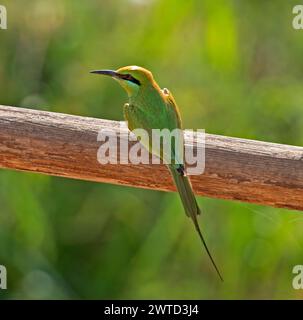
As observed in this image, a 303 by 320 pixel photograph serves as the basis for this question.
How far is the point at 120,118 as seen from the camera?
13.3 ft

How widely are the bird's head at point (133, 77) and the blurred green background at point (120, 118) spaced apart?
1.27m

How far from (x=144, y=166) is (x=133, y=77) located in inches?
14.1

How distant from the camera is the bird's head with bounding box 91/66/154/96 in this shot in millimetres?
2594

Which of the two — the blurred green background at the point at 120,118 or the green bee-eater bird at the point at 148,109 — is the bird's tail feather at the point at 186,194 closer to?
the green bee-eater bird at the point at 148,109

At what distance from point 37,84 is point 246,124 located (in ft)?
3.04

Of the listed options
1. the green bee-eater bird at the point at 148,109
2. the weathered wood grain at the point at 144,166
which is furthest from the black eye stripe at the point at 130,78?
the weathered wood grain at the point at 144,166

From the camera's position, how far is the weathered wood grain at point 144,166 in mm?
2330

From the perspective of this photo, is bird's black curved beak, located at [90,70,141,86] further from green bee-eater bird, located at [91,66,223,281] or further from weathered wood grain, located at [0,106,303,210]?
weathered wood grain, located at [0,106,303,210]

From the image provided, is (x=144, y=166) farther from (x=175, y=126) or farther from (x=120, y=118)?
(x=120, y=118)

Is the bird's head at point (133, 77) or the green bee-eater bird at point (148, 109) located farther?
the bird's head at point (133, 77)

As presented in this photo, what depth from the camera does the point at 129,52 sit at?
4098 millimetres
